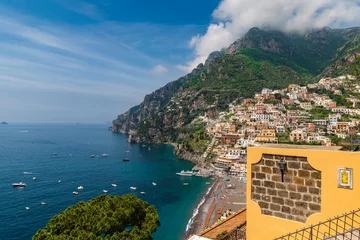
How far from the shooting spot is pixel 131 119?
182375 mm

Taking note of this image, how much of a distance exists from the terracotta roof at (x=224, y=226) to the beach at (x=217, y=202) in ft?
73.7

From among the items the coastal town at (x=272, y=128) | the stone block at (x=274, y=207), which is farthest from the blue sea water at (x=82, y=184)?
the stone block at (x=274, y=207)

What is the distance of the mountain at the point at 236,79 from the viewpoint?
117 m

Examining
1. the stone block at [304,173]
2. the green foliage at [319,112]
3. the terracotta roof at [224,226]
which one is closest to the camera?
the stone block at [304,173]

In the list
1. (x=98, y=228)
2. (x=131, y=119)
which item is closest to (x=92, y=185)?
(x=98, y=228)

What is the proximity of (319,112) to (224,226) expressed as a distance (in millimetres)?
84957

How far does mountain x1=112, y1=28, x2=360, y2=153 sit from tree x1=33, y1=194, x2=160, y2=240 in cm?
6271

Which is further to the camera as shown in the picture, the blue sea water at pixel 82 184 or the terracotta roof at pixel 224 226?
the blue sea water at pixel 82 184

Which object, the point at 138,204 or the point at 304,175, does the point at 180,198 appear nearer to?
the point at 138,204

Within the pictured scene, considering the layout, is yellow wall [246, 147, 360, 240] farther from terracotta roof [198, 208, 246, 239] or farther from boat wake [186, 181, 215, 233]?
boat wake [186, 181, 215, 233]

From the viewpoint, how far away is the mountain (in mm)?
116938

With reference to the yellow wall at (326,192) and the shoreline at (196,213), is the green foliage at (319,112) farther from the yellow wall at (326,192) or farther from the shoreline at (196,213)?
the yellow wall at (326,192)

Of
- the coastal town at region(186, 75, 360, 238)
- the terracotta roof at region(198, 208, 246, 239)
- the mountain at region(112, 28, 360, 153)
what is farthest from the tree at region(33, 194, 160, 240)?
the mountain at region(112, 28, 360, 153)

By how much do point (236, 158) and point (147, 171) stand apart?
2368cm
